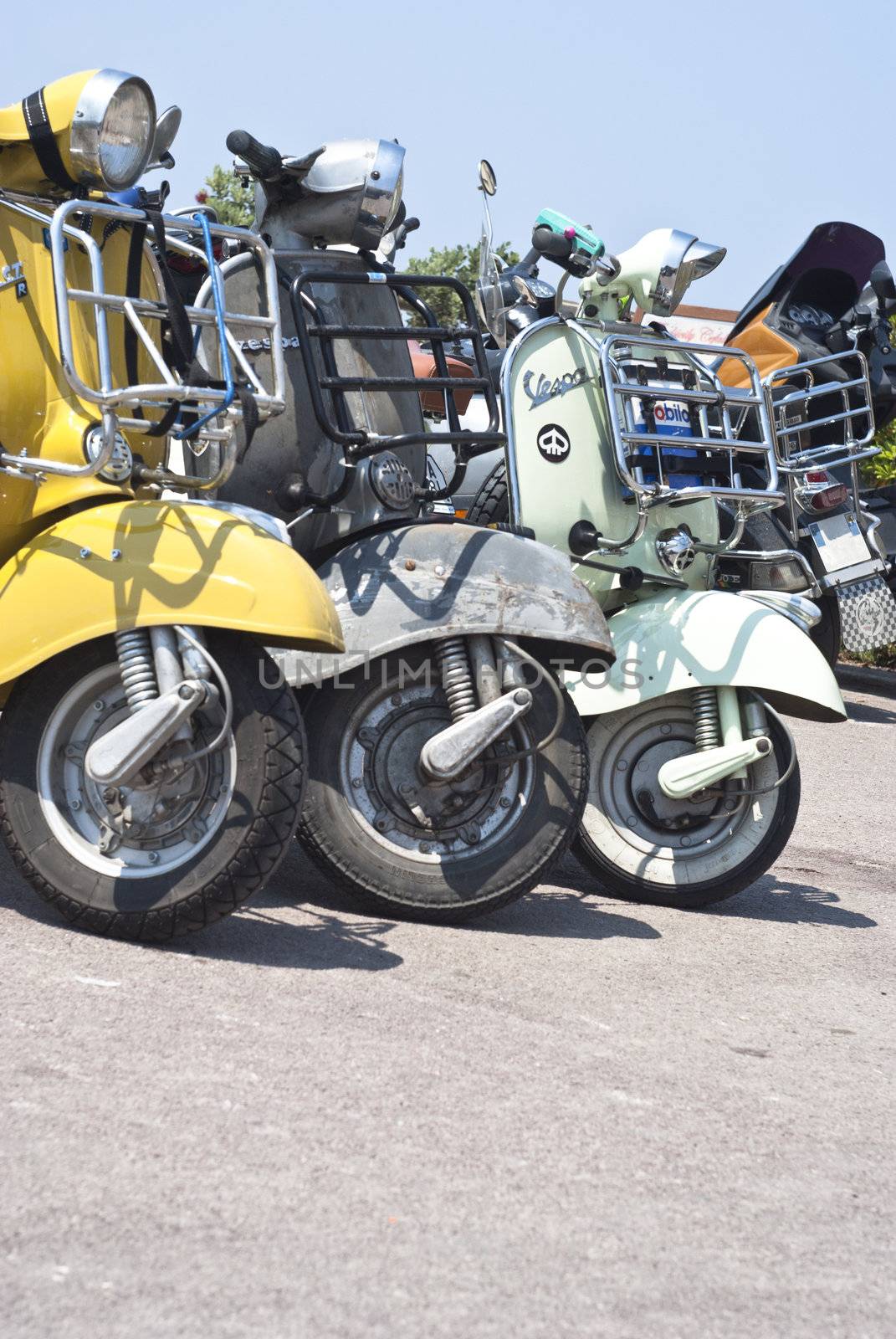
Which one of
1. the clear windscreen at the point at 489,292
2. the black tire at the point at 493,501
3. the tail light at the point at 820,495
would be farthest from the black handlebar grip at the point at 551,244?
the tail light at the point at 820,495

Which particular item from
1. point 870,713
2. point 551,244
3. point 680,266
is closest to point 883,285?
point 870,713

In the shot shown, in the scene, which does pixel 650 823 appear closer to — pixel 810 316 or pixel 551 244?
pixel 551 244

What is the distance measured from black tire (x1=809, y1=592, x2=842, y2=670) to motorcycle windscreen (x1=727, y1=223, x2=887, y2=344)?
1.75 meters

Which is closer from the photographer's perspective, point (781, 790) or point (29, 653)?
point (29, 653)

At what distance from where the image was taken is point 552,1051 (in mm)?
2982

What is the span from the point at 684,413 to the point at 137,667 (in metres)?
2.49

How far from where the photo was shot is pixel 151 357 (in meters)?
3.65

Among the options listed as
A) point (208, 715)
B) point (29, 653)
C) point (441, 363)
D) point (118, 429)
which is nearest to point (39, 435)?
point (118, 429)

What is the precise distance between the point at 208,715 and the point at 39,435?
0.82 m

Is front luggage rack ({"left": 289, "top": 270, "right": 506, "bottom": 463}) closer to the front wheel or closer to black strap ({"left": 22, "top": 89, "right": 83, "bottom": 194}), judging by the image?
black strap ({"left": 22, "top": 89, "right": 83, "bottom": 194})

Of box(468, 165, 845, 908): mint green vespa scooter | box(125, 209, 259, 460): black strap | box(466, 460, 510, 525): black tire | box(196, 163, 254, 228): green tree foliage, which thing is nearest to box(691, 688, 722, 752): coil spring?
box(468, 165, 845, 908): mint green vespa scooter

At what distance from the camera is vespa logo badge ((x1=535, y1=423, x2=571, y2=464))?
495cm

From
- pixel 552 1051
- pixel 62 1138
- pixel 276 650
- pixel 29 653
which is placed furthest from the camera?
pixel 276 650

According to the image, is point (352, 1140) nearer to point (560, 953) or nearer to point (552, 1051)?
point (552, 1051)
